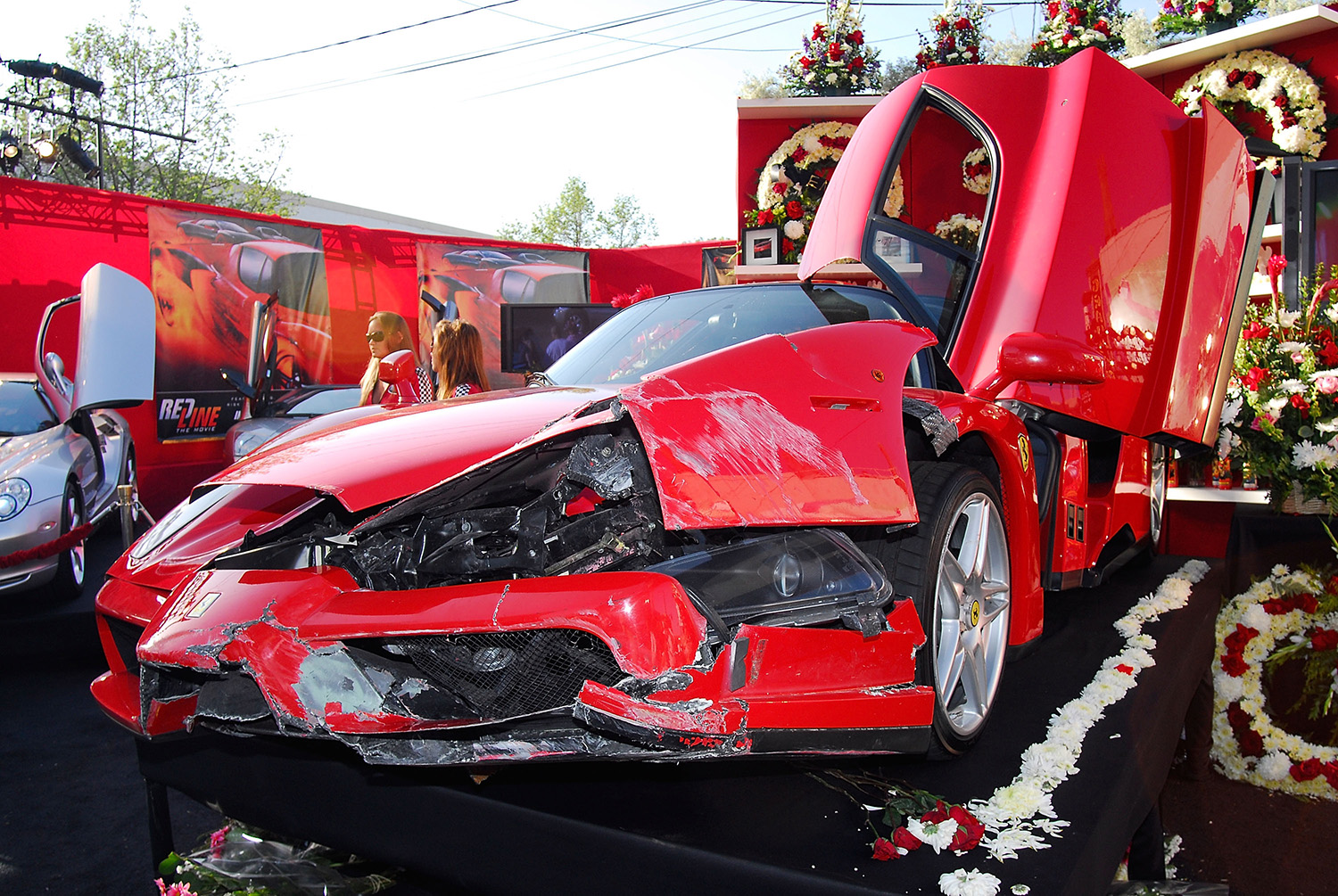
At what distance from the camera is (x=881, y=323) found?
2.08 meters

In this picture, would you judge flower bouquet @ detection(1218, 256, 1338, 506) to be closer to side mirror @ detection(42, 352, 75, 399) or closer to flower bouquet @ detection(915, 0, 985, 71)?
flower bouquet @ detection(915, 0, 985, 71)

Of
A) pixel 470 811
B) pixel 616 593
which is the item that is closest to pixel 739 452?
pixel 616 593

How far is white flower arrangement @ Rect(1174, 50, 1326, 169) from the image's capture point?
4973mm

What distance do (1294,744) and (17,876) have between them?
14.1ft

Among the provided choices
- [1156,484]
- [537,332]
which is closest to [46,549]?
[537,332]

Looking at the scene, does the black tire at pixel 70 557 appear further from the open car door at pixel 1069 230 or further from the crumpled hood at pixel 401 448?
the open car door at pixel 1069 230

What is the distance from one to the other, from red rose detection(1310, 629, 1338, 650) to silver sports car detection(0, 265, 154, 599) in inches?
203

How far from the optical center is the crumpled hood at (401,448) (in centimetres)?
161

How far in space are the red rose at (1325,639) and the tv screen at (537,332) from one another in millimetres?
4032

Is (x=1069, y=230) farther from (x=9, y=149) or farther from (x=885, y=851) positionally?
(x=9, y=149)

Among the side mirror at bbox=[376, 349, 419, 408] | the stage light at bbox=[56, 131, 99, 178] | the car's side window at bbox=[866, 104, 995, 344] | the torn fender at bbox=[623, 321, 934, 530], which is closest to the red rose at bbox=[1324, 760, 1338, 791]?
the car's side window at bbox=[866, 104, 995, 344]

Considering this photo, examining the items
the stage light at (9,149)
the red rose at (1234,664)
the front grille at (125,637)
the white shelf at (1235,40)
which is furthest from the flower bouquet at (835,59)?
the stage light at (9,149)

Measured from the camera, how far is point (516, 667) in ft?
5.20

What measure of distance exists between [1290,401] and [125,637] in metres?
4.29
